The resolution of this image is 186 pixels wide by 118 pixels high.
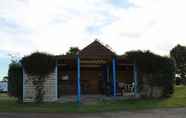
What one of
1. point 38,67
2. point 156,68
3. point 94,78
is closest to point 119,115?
point 38,67

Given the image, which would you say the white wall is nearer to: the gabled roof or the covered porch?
the gabled roof

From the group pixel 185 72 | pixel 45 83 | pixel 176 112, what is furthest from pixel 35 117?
pixel 185 72

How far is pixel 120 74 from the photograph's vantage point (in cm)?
3406

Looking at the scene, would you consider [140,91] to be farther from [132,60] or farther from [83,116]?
[83,116]

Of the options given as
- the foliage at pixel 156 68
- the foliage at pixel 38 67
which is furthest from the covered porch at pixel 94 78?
the foliage at pixel 38 67

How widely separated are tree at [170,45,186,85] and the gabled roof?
3271 centimetres

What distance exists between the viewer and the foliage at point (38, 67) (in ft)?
87.5

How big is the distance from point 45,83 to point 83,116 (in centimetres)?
864

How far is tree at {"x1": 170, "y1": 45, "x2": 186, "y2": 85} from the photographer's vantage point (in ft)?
196

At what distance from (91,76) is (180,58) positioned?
29.8 meters

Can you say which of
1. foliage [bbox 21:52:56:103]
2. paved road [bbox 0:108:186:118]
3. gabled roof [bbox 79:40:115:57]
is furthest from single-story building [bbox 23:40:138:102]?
paved road [bbox 0:108:186:118]

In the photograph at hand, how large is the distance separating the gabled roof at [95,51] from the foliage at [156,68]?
1452 mm

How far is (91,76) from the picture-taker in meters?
36.0

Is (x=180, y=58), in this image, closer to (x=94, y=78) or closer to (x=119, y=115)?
(x=94, y=78)
